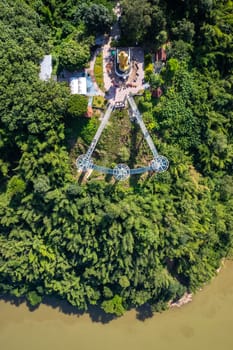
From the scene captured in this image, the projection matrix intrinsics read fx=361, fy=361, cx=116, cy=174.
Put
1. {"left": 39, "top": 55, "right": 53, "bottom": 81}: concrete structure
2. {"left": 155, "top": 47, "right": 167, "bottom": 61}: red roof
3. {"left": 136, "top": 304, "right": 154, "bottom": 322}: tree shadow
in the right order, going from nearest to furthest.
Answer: {"left": 155, "top": 47, "right": 167, "bottom": 61}: red roof
{"left": 39, "top": 55, "right": 53, "bottom": 81}: concrete structure
{"left": 136, "top": 304, "right": 154, "bottom": 322}: tree shadow

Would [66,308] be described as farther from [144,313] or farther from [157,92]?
[157,92]

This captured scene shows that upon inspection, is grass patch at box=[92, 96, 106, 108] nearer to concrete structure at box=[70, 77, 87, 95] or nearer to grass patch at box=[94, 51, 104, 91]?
grass patch at box=[94, 51, 104, 91]

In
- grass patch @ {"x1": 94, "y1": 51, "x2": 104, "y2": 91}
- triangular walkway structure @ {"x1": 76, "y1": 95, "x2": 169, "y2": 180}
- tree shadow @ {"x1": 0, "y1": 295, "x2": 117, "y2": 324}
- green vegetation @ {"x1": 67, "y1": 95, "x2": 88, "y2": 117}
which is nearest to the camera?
green vegetation @ {"x1": 67, "y1": 95, "x2": 88, "y2": 117}

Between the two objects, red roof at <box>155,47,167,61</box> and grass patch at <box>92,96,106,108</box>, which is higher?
red roof at <box>155,47,167,61</box>

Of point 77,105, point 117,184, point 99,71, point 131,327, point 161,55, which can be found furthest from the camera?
point 131,327

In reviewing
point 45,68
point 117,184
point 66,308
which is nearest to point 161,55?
point 45,68

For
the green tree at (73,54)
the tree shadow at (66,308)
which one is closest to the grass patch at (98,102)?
the green tree at (73,54)

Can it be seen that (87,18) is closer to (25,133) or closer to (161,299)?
(25,133)

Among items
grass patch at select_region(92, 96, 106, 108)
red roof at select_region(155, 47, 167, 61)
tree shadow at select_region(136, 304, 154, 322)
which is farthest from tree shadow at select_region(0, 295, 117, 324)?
red roof at select_region(155, 47, 167, 61)
